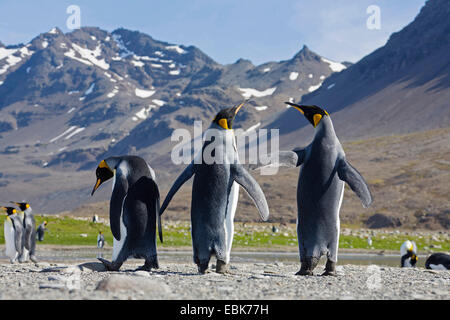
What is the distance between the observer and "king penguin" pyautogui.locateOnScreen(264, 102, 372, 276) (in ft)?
28.1

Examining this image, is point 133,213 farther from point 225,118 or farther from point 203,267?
point 225,118

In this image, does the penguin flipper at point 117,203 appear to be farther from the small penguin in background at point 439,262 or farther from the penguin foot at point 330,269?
the small penguin in background at point 439,262

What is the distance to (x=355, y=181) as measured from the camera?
28.0 feet

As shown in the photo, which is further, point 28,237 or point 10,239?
point 28,237

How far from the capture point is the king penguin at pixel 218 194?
864 centimetres

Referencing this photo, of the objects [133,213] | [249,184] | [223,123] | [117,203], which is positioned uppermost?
[223,123]

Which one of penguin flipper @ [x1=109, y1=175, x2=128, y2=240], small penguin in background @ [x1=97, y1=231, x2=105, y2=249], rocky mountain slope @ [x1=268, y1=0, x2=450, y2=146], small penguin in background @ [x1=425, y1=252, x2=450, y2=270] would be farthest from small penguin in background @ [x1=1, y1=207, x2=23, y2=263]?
rocky mountain slope @ [x1=268, y1=0, x2=450, y2=146]

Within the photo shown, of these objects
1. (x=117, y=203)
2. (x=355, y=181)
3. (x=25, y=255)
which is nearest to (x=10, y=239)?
(x=25, y=255)

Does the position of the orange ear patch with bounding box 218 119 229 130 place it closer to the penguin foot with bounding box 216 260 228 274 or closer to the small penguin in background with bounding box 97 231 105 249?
Result: the penguin foot with bounding box 216 260 228 274

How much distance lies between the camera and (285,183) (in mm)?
71250

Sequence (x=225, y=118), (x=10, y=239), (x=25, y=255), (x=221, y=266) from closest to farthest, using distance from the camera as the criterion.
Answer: (x=221, y=266)
(x=225, y=118)
(x=10, y=239)
(x=25, y=255)

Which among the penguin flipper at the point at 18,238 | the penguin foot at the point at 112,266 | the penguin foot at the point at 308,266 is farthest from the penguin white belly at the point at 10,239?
the penguin foot at the point at 308,266

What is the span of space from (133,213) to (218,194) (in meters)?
1.73

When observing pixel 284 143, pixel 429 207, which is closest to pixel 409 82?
pixel 284 143
